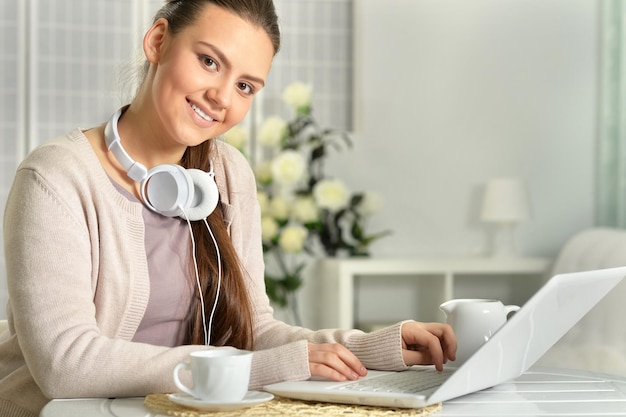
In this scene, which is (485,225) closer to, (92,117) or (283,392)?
(92,117)

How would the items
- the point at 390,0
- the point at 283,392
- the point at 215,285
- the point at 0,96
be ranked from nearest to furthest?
the point at 283,392 < the point at 215,285 < the point at 0,96 < the point at 390,0

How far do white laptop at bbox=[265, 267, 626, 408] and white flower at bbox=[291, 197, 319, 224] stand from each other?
2.63 m

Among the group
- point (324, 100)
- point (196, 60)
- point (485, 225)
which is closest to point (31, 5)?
point (324, 100)

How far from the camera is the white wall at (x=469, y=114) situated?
4.33 metres

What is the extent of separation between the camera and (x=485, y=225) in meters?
4.42

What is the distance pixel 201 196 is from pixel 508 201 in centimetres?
280

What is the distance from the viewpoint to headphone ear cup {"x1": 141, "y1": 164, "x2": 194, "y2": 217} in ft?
4.86

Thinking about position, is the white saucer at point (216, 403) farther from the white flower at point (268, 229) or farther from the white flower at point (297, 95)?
the white flower at point (297, 95)

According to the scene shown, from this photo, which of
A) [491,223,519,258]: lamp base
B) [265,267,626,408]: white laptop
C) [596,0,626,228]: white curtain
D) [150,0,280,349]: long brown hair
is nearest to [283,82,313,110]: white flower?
[491,223,519,258]: lamp base

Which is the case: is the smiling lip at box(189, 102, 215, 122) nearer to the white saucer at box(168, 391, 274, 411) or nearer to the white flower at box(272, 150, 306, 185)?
the white saucer at box(168, 391, 274, 411)

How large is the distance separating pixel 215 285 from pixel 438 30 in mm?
3006

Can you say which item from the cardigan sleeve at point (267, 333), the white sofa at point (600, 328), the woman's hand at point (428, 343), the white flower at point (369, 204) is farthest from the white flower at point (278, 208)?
the woman's hand at point (428, 343)

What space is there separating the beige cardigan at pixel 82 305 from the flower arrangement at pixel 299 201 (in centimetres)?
225

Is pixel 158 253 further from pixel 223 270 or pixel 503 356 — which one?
pixel 503 356
